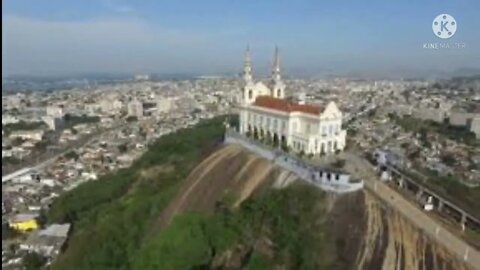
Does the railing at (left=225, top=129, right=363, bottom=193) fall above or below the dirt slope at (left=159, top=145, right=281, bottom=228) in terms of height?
above

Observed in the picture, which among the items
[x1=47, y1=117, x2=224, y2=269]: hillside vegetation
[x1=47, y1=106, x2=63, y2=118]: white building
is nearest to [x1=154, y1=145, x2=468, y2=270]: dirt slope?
[x1=47, y1=117, x2=224, y2=269]: hillside vegetation

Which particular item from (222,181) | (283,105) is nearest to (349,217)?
(222,181)

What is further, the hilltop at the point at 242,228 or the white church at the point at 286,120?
the white church at the point at 286,120

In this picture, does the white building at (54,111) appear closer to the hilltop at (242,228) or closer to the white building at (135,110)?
the white building at (135,110)

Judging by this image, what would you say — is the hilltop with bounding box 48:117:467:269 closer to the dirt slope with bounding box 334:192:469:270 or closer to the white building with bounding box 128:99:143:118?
the dirt slope with bounding box 334:192:469:270

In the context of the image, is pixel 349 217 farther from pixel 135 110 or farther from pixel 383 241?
pixel 135 110

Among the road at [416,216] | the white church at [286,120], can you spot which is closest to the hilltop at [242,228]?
the road at [416,216]

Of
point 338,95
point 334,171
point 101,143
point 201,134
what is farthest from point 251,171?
point 338,95
